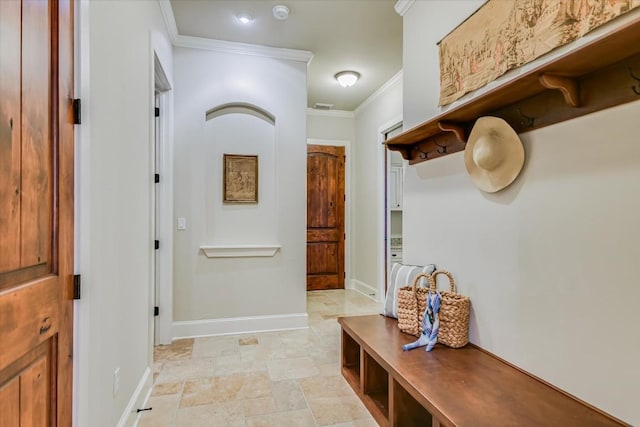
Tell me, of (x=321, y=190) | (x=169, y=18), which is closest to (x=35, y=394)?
(x=169, y=18)

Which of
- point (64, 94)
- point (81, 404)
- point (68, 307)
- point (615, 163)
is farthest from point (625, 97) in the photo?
point (81, 404)

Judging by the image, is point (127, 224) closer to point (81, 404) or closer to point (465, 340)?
point (81, 404)

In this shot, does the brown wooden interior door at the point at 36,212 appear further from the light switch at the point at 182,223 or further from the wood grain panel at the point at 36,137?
the light switch at the point at 182,223

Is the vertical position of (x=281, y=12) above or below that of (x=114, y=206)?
above

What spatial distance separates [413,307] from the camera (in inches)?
85.2

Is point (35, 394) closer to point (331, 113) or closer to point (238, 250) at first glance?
point (238, 250)

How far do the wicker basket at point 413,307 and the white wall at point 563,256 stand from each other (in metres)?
0.24

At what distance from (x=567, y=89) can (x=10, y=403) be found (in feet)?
6.93

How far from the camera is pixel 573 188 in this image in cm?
144

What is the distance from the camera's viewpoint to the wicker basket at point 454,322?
197cm

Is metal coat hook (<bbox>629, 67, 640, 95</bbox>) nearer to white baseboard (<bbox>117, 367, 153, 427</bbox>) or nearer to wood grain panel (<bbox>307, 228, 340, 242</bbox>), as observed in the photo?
white baseboard (<bbox>117, 367, 153, 427</bbox>)

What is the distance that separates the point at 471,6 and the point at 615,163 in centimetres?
131

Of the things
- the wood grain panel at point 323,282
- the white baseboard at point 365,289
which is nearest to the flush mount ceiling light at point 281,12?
the white baseboard at point 365,289

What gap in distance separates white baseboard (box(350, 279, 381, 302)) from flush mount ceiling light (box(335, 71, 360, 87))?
9.16 ft
